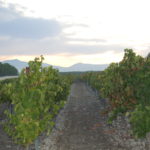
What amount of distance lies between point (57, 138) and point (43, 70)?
6.42 metres

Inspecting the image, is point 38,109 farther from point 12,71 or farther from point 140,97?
point 12,71

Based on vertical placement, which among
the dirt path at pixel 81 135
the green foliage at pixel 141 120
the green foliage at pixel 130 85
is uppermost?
the green foliage at pixel 130 85

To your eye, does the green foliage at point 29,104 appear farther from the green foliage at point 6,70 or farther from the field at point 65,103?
the green foliage at point 6,70

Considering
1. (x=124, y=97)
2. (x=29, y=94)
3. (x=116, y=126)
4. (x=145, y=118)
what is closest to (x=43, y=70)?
(x=29, y=94)

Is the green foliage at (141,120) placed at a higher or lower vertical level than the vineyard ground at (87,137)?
higher

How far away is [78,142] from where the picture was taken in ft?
66.5

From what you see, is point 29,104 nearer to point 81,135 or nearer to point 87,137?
point 87,137

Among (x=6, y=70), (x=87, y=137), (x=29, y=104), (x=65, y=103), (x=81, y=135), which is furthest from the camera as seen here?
(x=6, y=70)

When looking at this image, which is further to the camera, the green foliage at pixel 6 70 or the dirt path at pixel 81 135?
the green foliage at pixel 6 70

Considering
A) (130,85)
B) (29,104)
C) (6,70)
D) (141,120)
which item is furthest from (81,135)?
(6,70)

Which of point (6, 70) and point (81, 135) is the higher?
point (6, 70)

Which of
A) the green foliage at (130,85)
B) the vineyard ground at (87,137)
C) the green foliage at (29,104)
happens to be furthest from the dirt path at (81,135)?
the green foliage at (130,85)

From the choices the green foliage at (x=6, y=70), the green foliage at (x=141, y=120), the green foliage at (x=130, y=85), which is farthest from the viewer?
the green foliage at (x=6, y=70)

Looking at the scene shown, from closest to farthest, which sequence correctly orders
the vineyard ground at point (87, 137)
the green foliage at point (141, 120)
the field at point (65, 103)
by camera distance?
the green foliage at point (141, 120) → the field at point (65, 103) → the vineyard ground at point (87, 137)
